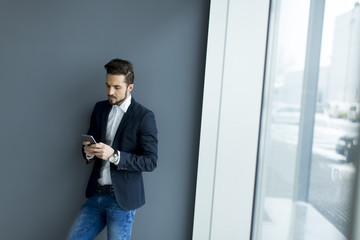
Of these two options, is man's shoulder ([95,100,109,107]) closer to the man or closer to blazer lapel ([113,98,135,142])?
the man

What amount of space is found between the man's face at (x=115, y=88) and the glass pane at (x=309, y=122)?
950 millimetres

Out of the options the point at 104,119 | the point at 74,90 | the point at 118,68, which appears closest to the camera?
the point at 118,68

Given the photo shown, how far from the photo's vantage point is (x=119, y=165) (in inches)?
76.0

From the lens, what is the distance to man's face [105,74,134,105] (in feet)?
6.70

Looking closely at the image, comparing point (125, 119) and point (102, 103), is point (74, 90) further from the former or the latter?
point (125, 119)

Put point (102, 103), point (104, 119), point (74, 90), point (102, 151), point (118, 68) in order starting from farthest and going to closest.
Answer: point (74, 90) < point (102, 103) < point (104, 119) < point (118, 68) < point (102, 151)

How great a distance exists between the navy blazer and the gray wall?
15.6 inches

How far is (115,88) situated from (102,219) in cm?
84

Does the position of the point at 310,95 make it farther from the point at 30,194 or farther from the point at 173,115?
the point at 30,194

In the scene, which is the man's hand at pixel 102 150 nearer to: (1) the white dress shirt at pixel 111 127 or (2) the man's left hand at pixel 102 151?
(2) the man's left hand at pixel 102 151

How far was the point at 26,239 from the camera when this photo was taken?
247cm

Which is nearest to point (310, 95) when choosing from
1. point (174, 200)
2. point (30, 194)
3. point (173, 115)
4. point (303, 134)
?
point (303, 134)

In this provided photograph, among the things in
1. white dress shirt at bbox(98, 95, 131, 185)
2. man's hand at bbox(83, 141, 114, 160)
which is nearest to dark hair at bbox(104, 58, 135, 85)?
white dress shirt at bbox(98, 95, 131, 185)

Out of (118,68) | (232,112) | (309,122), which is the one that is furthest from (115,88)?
(309,122)
